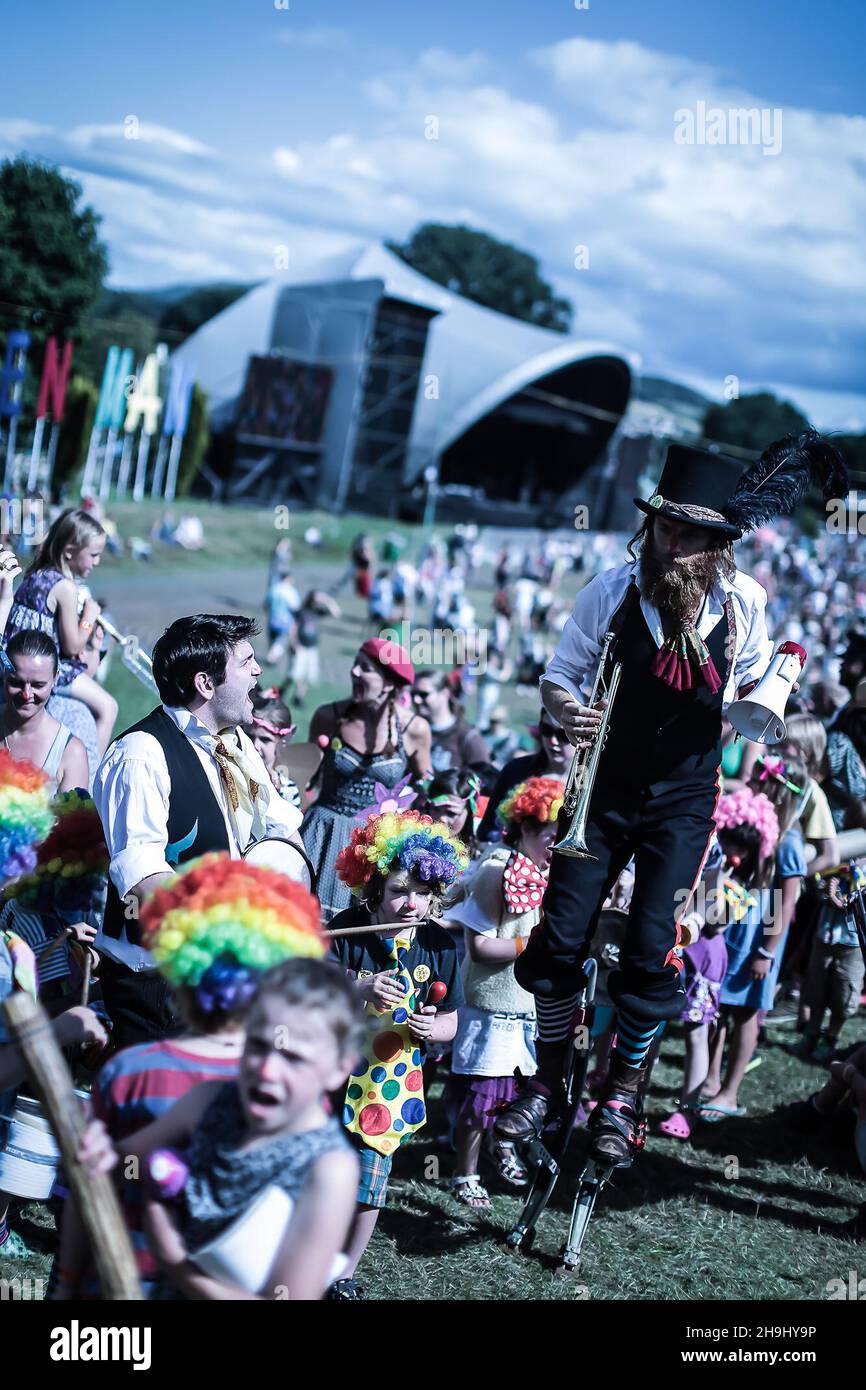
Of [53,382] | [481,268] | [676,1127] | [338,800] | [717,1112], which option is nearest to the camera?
[676,1127]

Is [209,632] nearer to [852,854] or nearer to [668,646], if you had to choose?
[668,646]

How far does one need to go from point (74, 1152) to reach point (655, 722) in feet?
7.67

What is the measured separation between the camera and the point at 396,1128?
3885 millimetres

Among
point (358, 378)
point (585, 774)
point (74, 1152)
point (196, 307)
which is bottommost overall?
point (74, 1152)

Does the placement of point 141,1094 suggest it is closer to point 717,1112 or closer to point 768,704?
point 768,704

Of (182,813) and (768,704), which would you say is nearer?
(182,813)

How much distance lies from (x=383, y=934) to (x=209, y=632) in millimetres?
1135

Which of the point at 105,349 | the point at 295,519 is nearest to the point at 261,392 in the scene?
the point at 295,519

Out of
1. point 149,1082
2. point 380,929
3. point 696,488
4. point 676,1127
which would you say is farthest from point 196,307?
point 149,1082

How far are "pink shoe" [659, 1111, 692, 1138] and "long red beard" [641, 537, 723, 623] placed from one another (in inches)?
118

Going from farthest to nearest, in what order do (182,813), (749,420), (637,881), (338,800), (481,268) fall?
(749,420), (481,268), (338,800), (637,881), (182,813)

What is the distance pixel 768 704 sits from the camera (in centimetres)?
386

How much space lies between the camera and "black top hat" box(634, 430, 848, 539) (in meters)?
3.83
